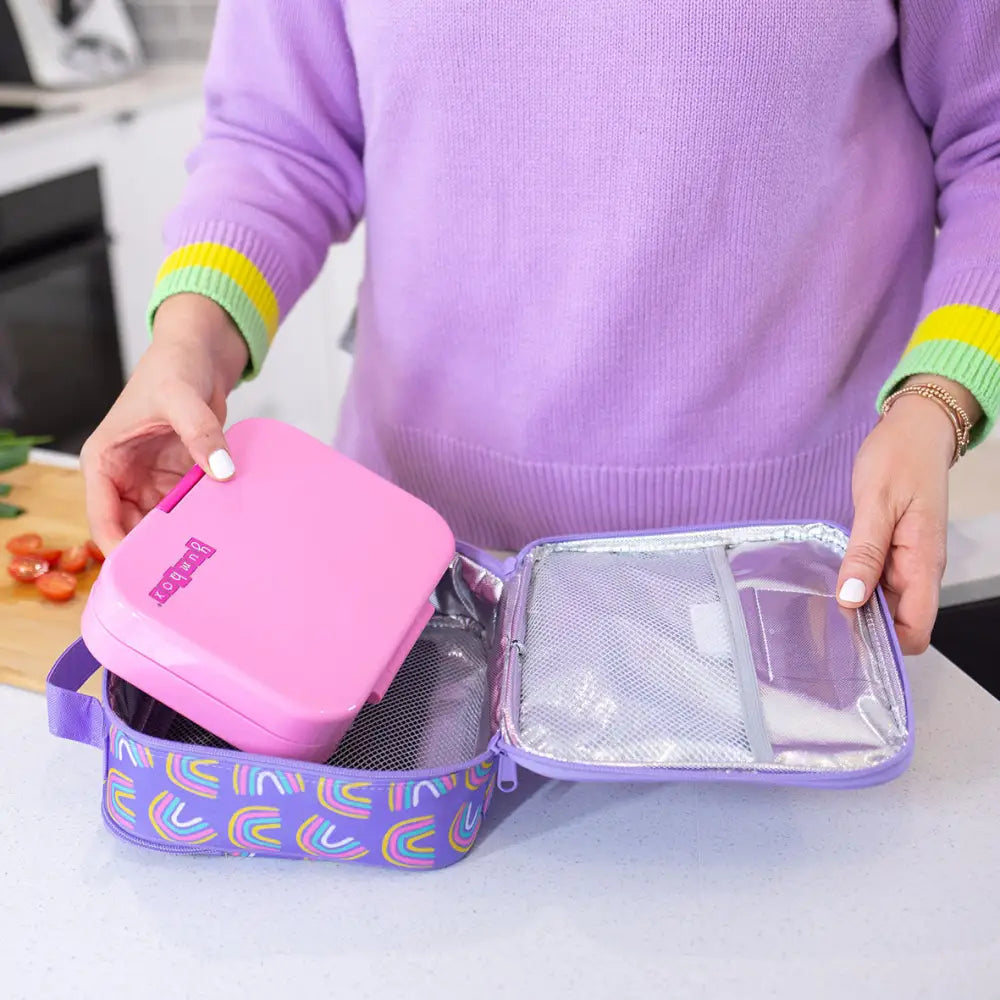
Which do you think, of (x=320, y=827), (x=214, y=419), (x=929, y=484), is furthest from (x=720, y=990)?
(x=214, y=419)

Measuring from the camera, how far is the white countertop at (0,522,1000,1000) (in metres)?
0.54

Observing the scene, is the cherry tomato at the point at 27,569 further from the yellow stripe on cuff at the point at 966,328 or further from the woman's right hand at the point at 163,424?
the yellow stripe on cuff at the point at 966,328

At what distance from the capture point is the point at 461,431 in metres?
0.93

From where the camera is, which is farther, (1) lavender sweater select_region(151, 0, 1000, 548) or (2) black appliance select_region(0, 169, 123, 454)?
(2) black appliance select_region(0, 169, 123, 454)

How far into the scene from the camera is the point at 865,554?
64 cm

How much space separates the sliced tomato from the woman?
0.11 m

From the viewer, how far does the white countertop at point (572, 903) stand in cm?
54

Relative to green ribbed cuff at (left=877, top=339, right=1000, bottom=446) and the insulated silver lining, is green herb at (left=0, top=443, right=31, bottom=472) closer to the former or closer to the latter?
the insulated silver lining

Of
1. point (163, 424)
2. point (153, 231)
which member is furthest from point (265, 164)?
point (153, 231)

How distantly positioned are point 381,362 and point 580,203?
24 centimetres

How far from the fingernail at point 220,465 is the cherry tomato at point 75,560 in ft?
0.81

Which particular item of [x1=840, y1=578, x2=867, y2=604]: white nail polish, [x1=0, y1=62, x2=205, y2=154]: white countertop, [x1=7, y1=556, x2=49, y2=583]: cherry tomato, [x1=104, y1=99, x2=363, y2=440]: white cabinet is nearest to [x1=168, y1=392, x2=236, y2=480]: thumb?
[x1=7, y1=556, x2=49, y2=583]: cherry tomato

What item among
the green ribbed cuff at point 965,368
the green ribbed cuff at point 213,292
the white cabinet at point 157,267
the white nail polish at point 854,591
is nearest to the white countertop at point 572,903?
the white nail polish at point 854,591

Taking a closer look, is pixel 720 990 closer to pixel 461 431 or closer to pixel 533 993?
pixel 533 993
